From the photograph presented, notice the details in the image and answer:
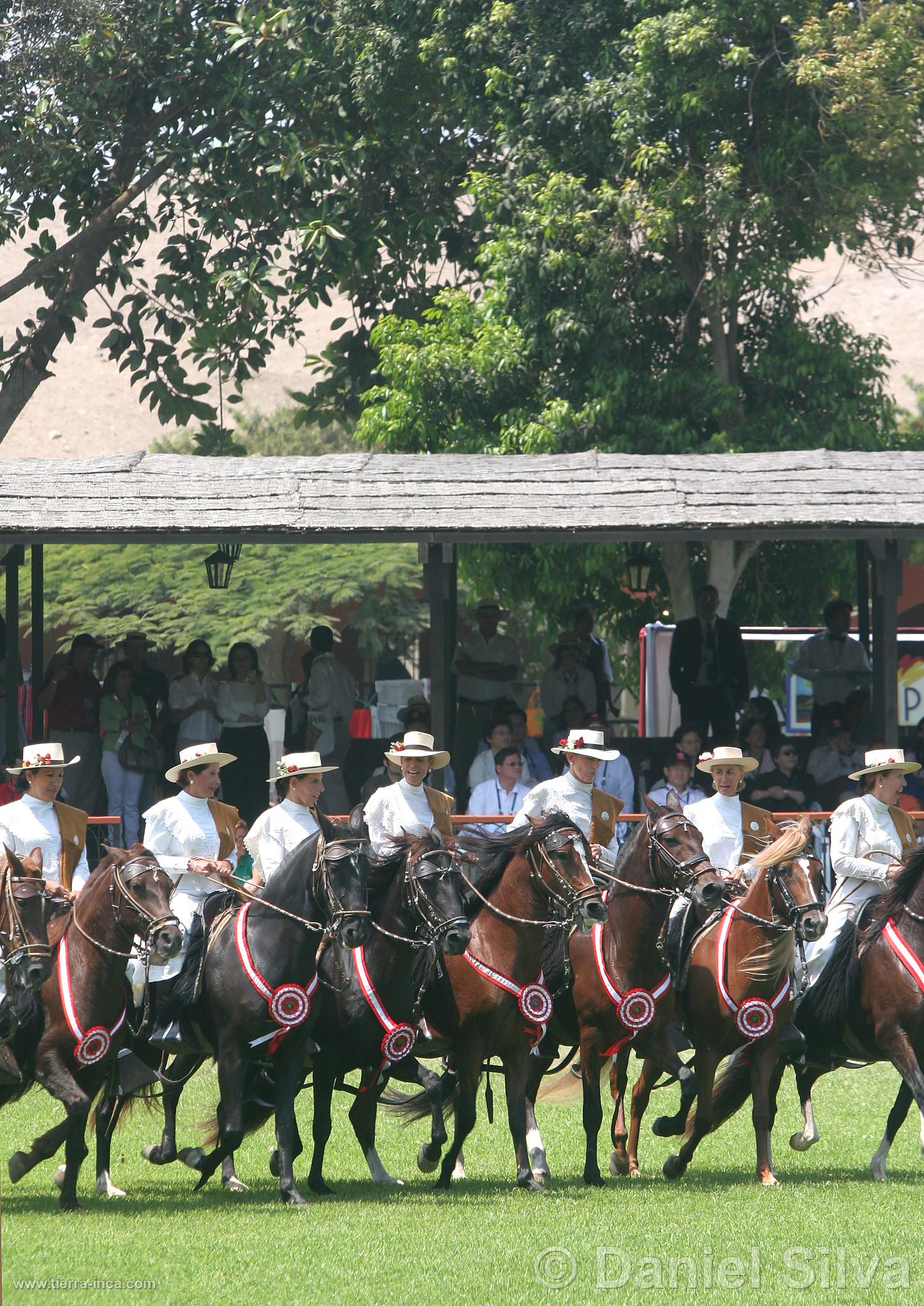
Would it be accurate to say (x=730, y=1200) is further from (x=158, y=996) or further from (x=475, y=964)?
(x=158, y=996)

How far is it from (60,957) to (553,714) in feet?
26.0

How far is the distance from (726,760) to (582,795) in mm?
906

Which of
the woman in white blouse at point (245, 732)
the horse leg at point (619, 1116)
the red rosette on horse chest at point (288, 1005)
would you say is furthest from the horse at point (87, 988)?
the woman in white blouse at point (245, 732)

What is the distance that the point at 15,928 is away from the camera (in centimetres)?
807

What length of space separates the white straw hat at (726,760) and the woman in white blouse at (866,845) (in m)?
0.66

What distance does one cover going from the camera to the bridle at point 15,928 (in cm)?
804

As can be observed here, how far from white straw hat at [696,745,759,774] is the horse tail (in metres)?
2.41

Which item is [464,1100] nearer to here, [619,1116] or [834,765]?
[619,1116]

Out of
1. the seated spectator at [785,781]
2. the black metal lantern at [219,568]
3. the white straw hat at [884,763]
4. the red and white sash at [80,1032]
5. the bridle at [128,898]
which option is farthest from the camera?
the black metal lantern at [219,568]

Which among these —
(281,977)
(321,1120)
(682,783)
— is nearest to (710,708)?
(682,783)

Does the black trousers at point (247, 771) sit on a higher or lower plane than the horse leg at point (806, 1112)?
higher

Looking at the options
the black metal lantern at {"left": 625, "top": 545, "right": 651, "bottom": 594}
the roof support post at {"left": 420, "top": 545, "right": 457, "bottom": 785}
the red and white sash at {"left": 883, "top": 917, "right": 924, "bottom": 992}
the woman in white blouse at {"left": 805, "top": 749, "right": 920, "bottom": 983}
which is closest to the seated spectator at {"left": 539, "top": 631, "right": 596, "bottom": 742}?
the roof support post at {"left": 420, "top": 545, "right": 457, "bottom": 785}

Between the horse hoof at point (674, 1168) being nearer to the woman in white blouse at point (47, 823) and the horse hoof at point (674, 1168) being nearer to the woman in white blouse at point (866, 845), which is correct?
the woman in white blouse at point (866, 845)

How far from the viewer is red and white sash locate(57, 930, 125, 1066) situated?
837 cm
